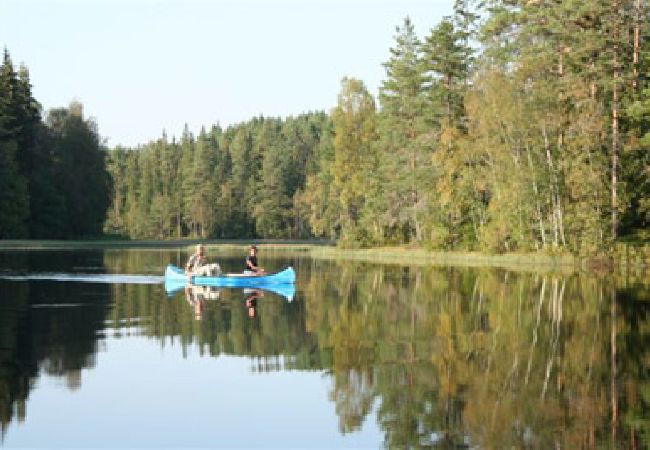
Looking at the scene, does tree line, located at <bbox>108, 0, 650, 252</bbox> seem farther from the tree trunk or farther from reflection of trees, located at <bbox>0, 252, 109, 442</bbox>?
reflection of trees, located at <bbox>0, 252, 109, 442</bbox>

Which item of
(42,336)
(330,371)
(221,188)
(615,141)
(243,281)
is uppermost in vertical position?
(221,188)

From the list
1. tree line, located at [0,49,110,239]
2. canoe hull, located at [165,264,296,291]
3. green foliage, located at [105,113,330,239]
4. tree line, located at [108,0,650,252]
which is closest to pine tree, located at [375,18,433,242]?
tree line, located at [108,0,650,252]

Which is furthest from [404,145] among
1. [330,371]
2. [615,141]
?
[330,371]

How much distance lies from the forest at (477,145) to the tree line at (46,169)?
18cm

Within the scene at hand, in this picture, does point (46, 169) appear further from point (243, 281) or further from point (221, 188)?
point (243, 281)

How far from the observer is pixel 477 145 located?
198 feet

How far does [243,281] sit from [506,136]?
75.7ft

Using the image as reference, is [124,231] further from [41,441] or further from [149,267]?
[41,441]

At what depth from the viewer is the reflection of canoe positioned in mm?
39281

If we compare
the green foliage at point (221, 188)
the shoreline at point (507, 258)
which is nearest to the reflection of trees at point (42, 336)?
the shoreline at point (507, 258)

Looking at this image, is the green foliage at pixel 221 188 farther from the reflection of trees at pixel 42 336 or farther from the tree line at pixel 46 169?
the reflection of trees at pixel 42 336

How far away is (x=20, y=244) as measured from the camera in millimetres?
94312

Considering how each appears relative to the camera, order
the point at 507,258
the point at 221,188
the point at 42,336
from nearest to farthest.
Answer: the point at 42,336 → the point at 507,258 → the point at 221,188

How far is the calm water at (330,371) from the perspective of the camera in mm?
13328
